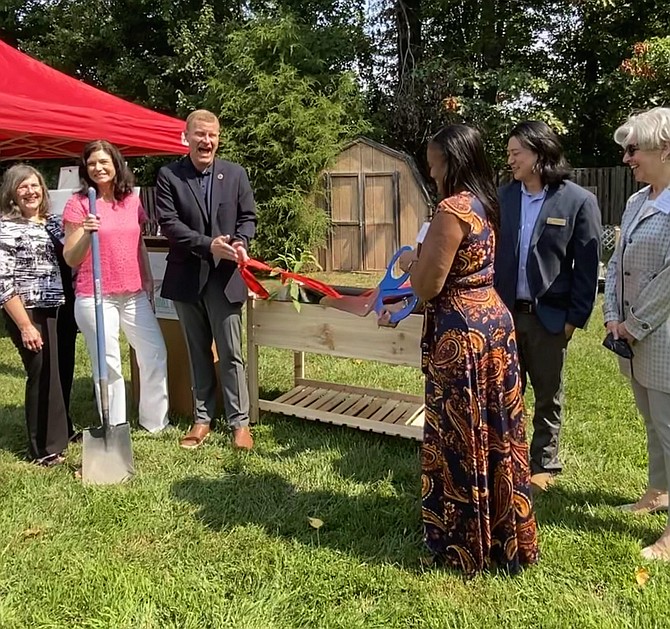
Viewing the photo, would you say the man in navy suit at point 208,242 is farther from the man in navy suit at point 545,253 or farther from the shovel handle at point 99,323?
the man in navy suit at point 545,253

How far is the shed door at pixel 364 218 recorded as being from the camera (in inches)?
518

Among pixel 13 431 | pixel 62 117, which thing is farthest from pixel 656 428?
pixel 62 117

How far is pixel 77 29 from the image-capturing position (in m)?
17.4

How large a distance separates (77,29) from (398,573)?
18.4m

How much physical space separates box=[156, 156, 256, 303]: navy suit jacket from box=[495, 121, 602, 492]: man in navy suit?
1.62 metres

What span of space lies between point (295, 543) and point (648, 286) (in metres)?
1.85

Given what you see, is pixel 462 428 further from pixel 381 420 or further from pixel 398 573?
pixel 381 420

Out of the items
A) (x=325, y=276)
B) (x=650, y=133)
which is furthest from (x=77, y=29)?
(x=650, y=133)

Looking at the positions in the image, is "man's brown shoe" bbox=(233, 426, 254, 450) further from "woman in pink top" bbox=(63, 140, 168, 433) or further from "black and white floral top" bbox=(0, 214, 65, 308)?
"black and white floral top" bbox=(0, 214, 65, 308)

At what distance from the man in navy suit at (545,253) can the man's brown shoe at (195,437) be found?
2.02 metres

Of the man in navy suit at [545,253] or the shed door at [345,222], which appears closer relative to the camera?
the man in navy suit at [545,253]

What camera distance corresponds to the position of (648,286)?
2639 millimetres

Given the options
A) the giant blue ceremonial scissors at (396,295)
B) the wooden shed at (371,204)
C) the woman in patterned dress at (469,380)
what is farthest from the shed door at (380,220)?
the woman in patterned dress at (469,380)

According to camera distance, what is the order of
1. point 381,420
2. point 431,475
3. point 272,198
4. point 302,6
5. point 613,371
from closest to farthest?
point 431,475 → point 381,420 → point 613,371 → point 272,198 → point 302,6
